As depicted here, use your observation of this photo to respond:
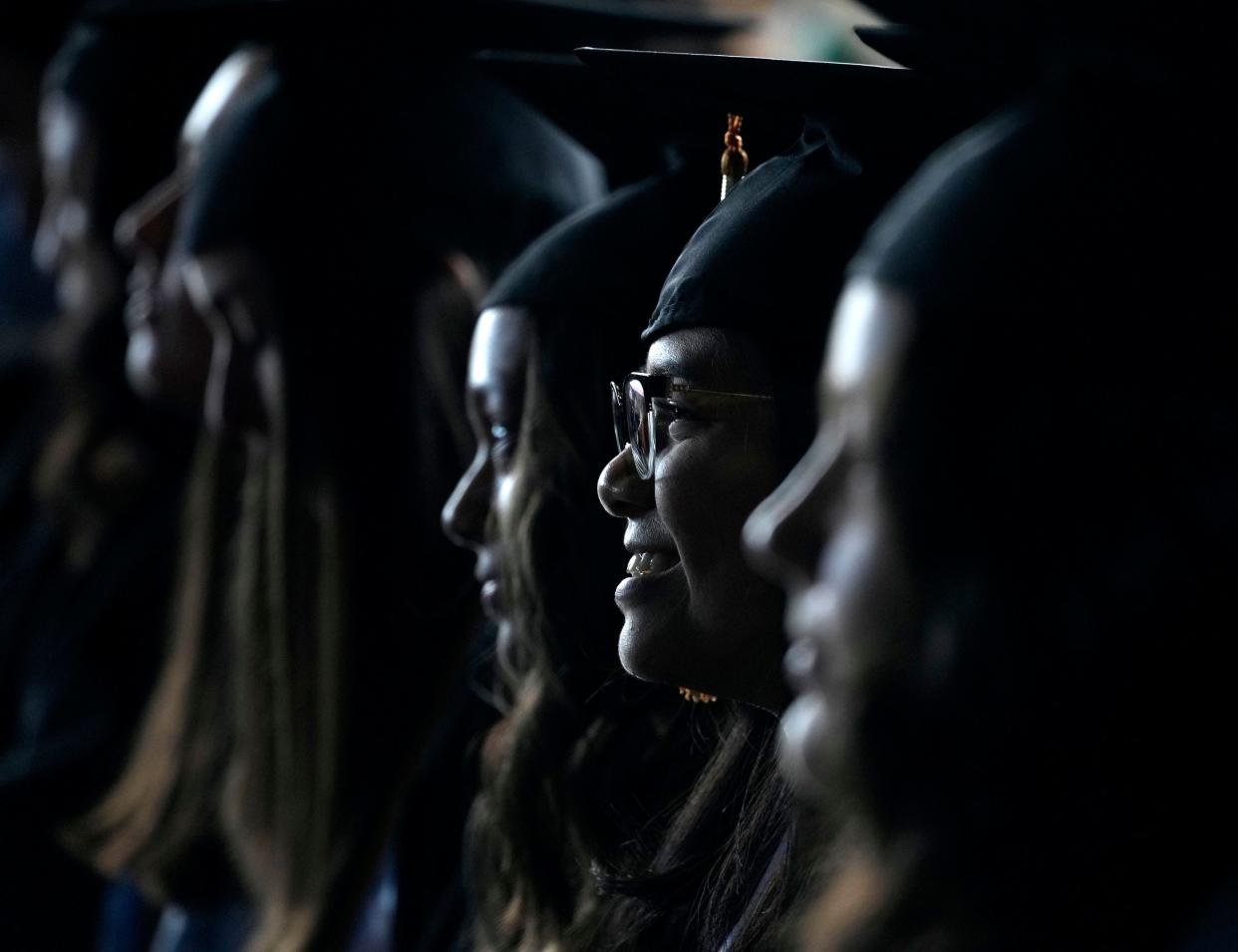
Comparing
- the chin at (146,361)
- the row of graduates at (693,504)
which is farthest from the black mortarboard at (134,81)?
the chin at (146,361)

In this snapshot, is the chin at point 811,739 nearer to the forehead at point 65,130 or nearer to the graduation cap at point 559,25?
the graduation cap at point 559,25

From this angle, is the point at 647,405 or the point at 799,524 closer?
the point at 799,524

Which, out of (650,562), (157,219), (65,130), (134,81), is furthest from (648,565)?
(65,130)

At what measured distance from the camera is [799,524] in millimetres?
891

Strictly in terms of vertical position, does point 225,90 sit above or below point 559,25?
below

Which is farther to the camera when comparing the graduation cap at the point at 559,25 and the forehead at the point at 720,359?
the graduation cap at the point at 559,25

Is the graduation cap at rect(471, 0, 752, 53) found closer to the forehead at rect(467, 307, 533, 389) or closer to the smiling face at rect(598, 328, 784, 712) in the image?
the forehead at rect(467, 307, 533, 389)

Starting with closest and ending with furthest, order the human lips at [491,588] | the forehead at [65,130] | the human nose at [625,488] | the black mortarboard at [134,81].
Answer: the human nose at [625,488]
the human lips at [491,588]
the black mortarboard at [134,81]
the forehead at [65,130]

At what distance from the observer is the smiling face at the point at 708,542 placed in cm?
115

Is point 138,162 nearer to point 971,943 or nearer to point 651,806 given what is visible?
point 651,806

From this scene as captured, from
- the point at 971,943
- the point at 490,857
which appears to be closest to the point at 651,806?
the point at 490,857

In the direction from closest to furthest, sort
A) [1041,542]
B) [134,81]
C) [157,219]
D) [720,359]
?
[1041,542] < [720,359] < [157,219] < [134,81]

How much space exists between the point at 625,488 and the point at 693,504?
10cm

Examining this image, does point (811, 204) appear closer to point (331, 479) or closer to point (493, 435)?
point (493, 435)
